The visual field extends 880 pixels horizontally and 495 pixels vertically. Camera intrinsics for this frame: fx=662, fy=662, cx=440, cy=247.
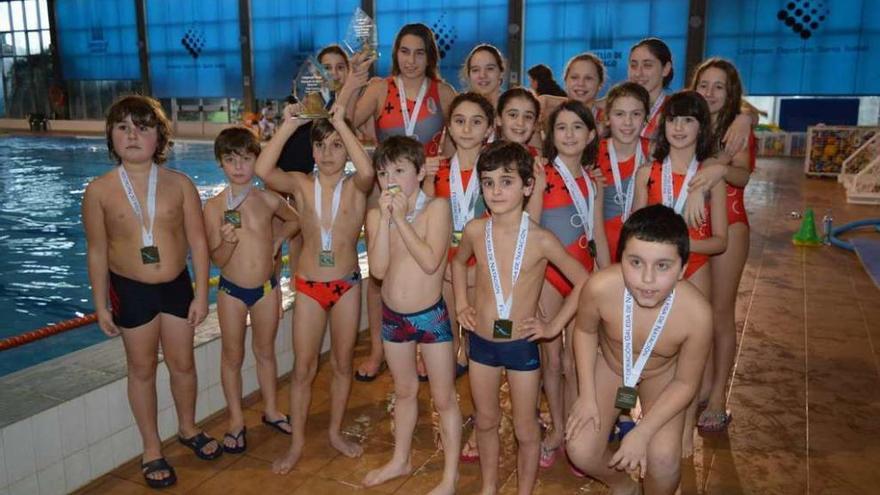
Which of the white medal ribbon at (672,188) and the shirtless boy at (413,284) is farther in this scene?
the white medal ribbon at (672,188)

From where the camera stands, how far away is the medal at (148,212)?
2.95 meters

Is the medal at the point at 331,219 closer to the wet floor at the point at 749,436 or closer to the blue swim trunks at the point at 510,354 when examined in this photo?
the blue swim trunks at the point at 510,354

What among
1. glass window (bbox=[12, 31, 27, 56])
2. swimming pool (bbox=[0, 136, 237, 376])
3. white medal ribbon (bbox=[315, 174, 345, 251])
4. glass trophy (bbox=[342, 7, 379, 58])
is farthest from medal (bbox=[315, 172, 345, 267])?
glass window (bbox=[12, 31, 27, 56])

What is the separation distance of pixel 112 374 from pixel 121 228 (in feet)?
2.46

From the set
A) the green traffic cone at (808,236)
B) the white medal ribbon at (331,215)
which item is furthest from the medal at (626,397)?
the green traffic cone at (808,236)

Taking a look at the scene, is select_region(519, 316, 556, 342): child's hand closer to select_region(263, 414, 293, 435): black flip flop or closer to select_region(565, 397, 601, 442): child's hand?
select_region(565, 397, 601, 442): child's hand

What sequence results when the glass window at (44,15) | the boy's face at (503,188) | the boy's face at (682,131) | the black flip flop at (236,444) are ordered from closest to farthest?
1. the boy's face at (503,188)
2. the boy's face at (682,131)
3. the black flip flop at (236,444)
4. the glass window at (44,15)

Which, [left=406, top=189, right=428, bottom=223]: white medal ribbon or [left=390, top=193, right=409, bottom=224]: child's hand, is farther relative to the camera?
[left=406, top=189, right=428, bottom=223]: white medal ribbon

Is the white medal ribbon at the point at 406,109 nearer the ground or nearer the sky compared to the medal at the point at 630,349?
nearer the sky

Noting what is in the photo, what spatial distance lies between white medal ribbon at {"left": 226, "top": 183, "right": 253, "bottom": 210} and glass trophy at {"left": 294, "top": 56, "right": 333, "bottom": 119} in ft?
1.89

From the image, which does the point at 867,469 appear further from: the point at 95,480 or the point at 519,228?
the point at 95,480

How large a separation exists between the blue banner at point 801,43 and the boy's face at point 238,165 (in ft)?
62.8

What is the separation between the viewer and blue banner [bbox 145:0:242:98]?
2588 centimetres

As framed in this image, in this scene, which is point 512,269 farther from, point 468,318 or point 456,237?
point 456,237
